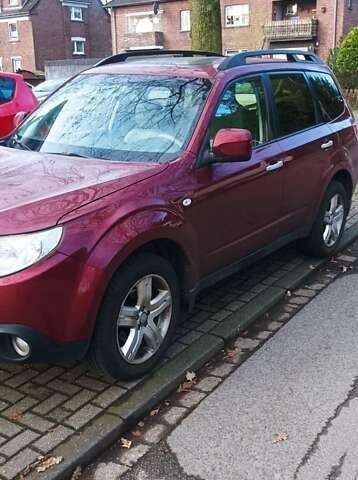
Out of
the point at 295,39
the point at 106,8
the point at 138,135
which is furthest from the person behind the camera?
the point at 106,8

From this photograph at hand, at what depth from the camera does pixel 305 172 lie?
5.05 metres

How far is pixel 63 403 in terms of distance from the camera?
3270 millimetres

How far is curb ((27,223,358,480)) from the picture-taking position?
9.38 feet

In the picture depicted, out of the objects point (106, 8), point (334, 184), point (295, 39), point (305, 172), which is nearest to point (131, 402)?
point (305, 172)

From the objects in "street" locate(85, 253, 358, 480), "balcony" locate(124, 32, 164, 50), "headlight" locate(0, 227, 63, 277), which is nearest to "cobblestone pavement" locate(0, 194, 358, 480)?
"street" locate(85, 253, 358, 480)

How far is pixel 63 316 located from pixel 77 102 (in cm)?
199

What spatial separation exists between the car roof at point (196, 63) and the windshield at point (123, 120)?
3.5 inches

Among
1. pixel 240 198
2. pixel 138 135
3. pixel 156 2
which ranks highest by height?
pixel 156 2

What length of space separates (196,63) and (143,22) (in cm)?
4541

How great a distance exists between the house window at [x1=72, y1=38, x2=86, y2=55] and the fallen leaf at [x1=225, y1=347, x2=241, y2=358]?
50.1m

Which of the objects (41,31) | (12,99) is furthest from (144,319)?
(41,31)

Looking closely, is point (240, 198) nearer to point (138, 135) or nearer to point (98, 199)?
point (138, 135)

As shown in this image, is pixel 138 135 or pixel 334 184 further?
pixel 334 184

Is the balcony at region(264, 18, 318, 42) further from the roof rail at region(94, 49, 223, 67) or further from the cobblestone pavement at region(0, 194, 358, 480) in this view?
the cobblestone pavement at region(0, 194, 358, 480)
